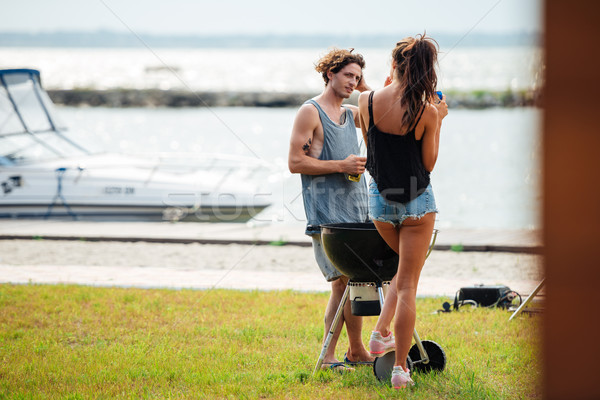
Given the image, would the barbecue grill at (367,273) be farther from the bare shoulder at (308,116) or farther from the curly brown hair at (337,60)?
the curly brown hair at (337,60)

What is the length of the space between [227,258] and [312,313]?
370cm

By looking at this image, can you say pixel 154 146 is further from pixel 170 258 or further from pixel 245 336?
pixel 245 336

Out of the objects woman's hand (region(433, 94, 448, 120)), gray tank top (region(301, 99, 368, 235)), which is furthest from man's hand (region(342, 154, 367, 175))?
woman's hand (region(433, 94, 448, 120))

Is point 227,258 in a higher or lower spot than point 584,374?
lower

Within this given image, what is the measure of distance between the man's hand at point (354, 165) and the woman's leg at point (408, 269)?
2.08 ft

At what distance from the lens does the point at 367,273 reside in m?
4.11

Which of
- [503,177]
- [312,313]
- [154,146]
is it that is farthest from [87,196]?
[154,146]

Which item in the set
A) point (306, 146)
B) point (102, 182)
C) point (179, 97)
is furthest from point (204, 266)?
point (179, 97)

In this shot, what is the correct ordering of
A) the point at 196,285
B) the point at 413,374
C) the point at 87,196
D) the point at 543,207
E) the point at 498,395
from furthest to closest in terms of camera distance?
the point at 87,196, the point at 196,285, the point at 413,374, the point at 498,395, the point at 543,207

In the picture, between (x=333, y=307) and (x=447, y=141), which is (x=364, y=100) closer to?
(x=333, y=307)

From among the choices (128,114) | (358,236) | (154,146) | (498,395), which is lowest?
(498,395)

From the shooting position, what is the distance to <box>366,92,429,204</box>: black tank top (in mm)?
3773

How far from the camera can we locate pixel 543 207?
0.86 metres

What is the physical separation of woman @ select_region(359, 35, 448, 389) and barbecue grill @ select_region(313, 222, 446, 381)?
159mm
